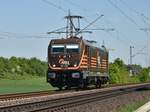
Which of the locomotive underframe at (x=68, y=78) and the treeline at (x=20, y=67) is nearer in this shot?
the locomotive underframe at (x=68, y=78)

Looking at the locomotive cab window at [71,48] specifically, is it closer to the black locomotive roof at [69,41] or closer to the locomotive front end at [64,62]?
the locomotive front end at [64,62]

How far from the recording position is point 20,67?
109 meters

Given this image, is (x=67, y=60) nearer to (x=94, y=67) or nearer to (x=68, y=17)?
(x=94, y=67)

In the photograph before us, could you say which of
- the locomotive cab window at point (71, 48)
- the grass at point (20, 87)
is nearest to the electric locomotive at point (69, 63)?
the locomotive cab window at point (71, 48)

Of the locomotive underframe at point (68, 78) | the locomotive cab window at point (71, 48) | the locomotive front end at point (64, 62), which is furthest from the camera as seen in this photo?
the locomotive cab window at point (71, 48)

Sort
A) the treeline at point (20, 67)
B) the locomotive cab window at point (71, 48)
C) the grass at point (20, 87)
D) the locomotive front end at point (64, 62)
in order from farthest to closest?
the treeline at point (20, 67) < the grass at point (20, 87) < the locomotive cab window at point (71, 48) < the locomotive front end at point (64, 62)

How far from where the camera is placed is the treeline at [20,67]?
93438mm

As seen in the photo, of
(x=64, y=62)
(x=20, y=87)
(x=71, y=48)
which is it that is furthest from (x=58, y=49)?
(x=20, y=87)

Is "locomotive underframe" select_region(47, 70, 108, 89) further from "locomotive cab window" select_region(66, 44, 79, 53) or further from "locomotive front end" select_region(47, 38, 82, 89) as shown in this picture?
"locomotive cab window" select_region(66, 44, 79, 53)

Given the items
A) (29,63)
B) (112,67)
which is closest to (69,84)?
(112,67)

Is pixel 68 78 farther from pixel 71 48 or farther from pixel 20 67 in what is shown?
pixel 20 67

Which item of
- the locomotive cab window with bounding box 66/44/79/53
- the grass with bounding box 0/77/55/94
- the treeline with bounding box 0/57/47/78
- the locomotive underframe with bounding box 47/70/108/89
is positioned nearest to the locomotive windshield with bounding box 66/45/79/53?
the locomotive cab window with bounding box 66/44/79/53

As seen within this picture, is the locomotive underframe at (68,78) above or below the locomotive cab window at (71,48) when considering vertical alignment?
below

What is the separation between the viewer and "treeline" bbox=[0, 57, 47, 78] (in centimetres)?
9344
